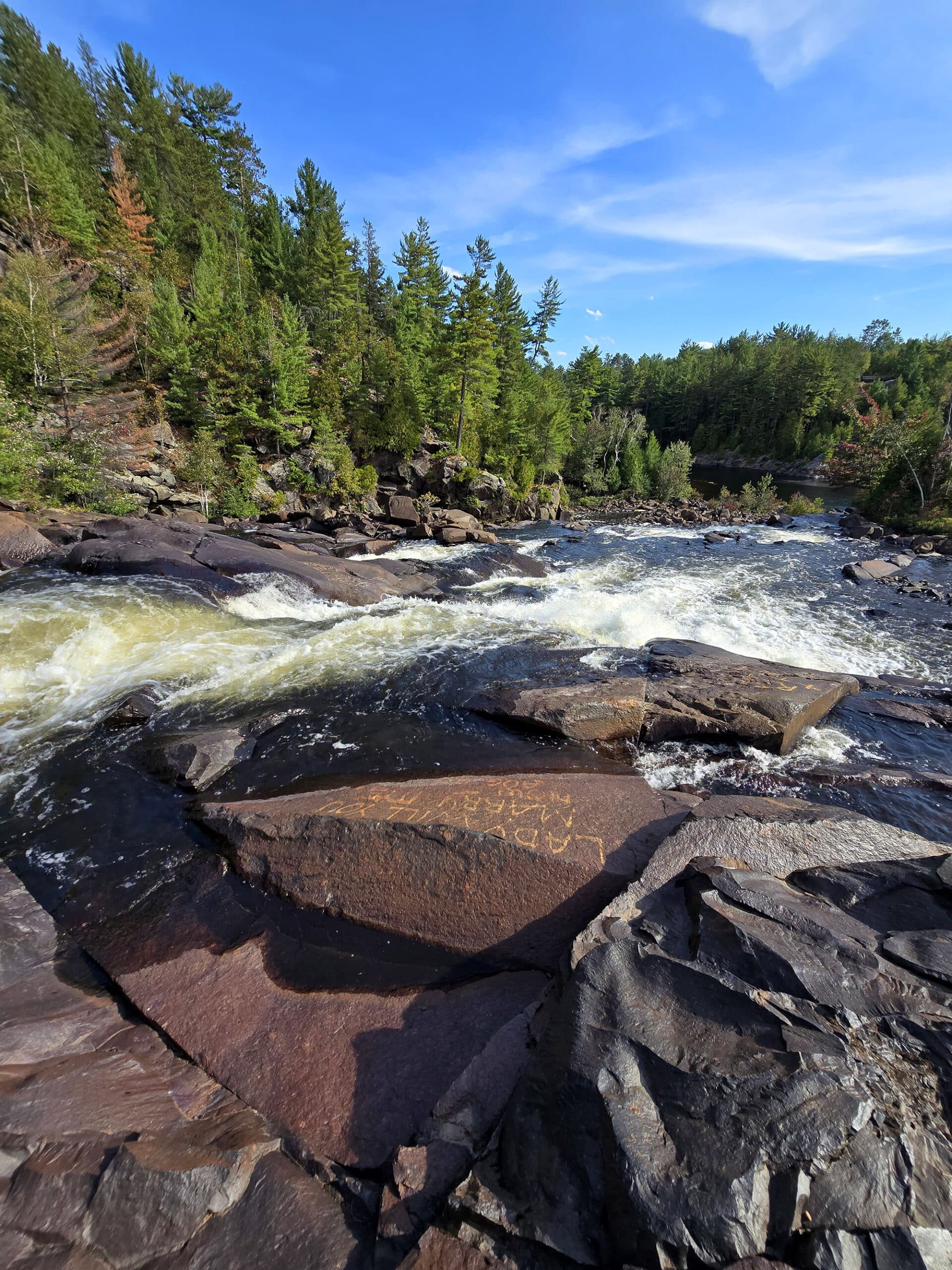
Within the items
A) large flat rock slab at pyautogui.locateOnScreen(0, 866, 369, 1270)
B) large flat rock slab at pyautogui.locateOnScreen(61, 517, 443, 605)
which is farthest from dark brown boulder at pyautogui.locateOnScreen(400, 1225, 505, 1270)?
large flat rock slab at pyautogui.locateOnScreen(61, 517, 443, 605)

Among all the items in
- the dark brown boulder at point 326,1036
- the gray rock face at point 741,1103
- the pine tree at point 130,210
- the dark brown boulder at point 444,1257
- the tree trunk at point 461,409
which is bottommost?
the dark brown boulder at point 326,1036

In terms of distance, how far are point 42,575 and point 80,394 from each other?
18.9 m

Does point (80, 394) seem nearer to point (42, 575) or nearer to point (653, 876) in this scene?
point (42, 575)

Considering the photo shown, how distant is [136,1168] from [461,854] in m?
2.89

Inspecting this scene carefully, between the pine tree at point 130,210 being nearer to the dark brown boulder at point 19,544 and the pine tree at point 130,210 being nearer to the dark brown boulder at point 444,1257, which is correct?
the dark brown boulder at point 19,544

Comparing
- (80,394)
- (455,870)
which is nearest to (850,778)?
(455,870)

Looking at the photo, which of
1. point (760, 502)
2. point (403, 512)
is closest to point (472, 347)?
point (403, 512)

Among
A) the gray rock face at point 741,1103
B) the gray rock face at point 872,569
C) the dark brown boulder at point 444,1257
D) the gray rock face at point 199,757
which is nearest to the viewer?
the gray rock face at point 741,1103

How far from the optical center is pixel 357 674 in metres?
10.4

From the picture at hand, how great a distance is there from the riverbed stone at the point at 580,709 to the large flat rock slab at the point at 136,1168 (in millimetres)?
5859

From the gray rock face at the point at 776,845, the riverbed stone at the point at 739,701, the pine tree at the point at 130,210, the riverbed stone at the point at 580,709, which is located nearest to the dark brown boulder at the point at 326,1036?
the gray rock face at the point at 776,845

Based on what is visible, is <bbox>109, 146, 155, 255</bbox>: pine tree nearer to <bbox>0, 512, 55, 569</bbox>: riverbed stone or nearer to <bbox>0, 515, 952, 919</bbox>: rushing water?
<bbox>0, 512, 55, 569</bbox>: riverbed stone

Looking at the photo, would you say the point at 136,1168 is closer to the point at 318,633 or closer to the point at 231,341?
the point at 318,633

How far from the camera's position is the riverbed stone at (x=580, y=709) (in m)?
8.02
